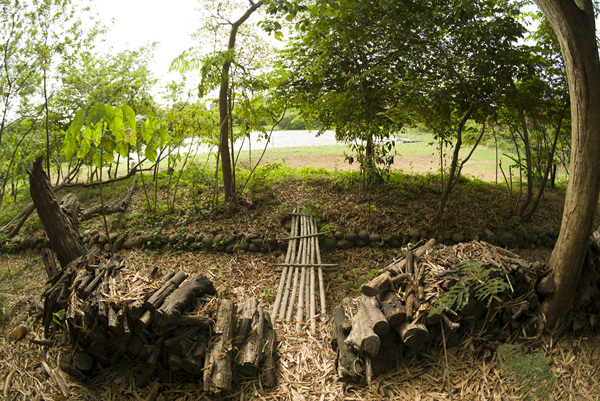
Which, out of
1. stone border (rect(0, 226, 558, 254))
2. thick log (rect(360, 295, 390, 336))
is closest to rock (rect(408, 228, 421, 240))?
stone border (rect(0, 226, 558, 254))

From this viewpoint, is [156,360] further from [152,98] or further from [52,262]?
[152,98]

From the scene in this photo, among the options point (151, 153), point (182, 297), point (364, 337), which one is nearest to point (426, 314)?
point (364, 337)

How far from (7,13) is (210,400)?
5.26 metres

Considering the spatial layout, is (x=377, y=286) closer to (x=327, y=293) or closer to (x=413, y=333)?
(x=413, y=333)

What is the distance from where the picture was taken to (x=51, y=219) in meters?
3.12

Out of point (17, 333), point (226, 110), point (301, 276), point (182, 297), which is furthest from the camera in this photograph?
point (226, 110)

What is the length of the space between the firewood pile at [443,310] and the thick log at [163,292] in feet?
4.22

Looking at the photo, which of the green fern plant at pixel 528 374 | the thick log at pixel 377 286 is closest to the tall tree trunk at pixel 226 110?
the thick log at pixel 377 286

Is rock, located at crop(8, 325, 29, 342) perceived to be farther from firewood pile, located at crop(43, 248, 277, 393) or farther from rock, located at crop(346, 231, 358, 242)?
rock, located at crop(346, 231, 358, 242)

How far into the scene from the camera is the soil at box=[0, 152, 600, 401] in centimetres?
218

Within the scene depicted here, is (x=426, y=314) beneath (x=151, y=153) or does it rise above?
beneath

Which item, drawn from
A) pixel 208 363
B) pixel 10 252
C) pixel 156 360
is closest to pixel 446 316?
pixel 208 363

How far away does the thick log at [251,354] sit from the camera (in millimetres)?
2215

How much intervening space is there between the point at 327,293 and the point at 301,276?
387mm
